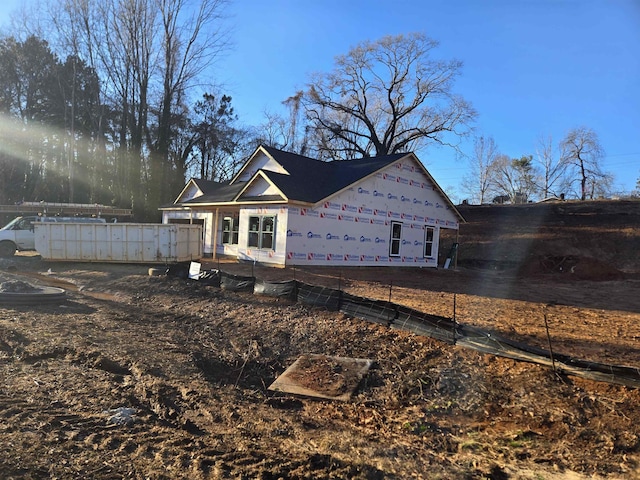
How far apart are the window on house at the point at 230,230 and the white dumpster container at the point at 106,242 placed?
424 centimetres

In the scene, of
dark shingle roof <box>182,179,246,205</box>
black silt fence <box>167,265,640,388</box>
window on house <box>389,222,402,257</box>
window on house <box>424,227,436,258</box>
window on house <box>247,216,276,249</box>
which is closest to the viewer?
black silt fence <box>167,265,640,388</box>

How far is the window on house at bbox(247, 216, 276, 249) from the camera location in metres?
18.7

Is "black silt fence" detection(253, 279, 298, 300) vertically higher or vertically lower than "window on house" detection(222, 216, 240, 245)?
lower

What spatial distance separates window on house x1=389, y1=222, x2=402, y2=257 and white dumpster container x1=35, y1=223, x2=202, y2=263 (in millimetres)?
10897

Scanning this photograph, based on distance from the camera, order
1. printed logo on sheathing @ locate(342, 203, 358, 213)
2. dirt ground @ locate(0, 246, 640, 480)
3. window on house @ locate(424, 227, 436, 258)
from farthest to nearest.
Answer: window on house @ locate(424, 227, 436, 258), printed logo on sheathing @ locate(342, 203, 358, 213), dirt ground @ locate(0, 246, 640, 480)

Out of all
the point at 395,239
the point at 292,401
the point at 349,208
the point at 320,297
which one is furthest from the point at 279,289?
the point at 395,239

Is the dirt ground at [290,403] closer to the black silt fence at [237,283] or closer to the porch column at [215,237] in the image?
the black silt fence at [237,283]

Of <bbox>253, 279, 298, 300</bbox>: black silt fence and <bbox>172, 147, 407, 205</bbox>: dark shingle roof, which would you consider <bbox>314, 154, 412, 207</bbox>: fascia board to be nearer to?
<bbox>172, 147, 407, 205</bbox>: dark shingle roof

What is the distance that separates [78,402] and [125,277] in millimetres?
10963

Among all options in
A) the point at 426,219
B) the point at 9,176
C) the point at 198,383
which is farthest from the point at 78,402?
the point at 9,176

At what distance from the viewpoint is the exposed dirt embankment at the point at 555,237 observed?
2672 cm

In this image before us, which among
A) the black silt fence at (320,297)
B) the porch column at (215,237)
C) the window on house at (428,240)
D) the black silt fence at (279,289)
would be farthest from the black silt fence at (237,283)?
the window on house at (428,240)

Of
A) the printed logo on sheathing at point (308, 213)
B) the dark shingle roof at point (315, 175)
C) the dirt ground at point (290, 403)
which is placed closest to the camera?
the dirt ground at point (290, 403)

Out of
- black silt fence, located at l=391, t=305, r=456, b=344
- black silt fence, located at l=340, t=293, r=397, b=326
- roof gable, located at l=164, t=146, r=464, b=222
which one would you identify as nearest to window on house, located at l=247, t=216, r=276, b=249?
roof gable, located at l=164, t=146, r=464, b=222
